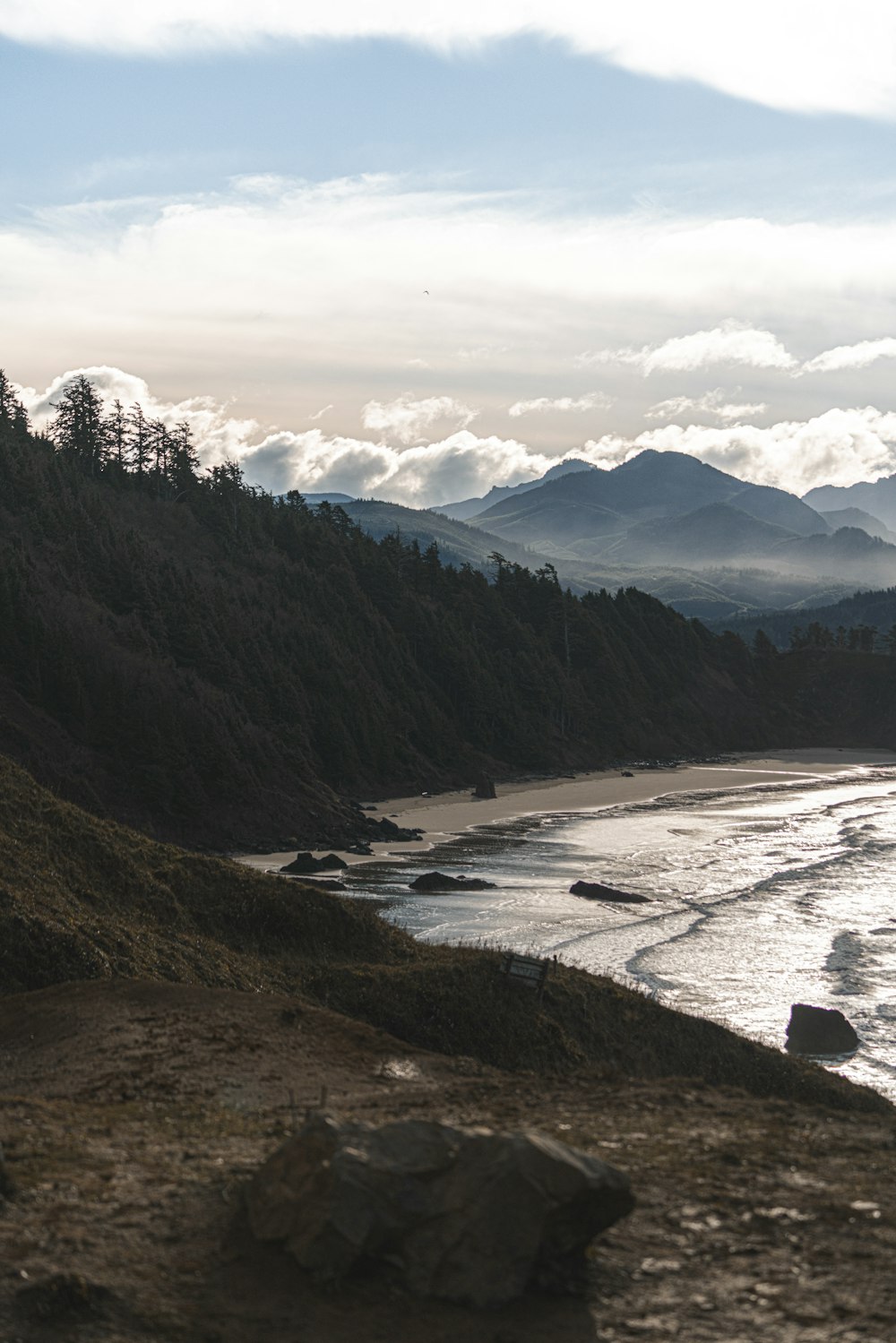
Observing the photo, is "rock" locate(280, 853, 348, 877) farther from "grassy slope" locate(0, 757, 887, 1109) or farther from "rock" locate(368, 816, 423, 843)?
"grassy slope" locate(0, 757, 887, 1109)

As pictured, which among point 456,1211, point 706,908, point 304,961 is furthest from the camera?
point 706,908

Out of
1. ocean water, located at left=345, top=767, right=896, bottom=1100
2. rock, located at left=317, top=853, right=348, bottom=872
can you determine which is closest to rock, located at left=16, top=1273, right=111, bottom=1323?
ocean water, located at left=345, top=767, right=896, bottom=1100

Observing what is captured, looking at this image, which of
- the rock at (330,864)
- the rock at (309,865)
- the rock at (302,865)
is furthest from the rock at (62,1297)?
the rock at (330,864)

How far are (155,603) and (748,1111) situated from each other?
2915 inches

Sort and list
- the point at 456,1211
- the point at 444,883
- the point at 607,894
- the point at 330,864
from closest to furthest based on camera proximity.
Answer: the point at 456,1211, the point at 607,894, the point at 444,883, the point at 330,864

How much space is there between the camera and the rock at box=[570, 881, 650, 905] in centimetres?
4819

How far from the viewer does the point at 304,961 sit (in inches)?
1072

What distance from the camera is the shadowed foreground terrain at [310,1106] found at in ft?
30.2

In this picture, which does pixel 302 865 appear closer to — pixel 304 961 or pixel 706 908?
pixel 706 908

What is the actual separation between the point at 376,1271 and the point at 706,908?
40.1 m

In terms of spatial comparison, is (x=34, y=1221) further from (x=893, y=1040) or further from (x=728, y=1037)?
(x=893, y=1040)

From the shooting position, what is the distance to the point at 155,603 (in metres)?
85.0

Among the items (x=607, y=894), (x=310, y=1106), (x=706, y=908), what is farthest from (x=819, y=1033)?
(x=607, y=894)

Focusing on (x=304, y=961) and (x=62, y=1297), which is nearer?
(x=62, y=1297)
